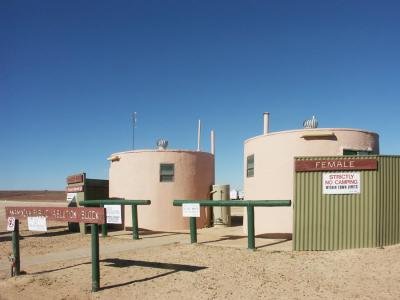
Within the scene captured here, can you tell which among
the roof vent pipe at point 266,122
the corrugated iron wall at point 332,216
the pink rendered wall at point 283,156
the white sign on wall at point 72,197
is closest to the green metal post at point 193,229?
the pink rendered wall at point 283,156

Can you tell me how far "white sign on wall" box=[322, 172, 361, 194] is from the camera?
1042 cm

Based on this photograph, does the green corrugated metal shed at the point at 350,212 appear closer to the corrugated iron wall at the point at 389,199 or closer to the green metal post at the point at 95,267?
the corrugated iron wall at the point at 389,199

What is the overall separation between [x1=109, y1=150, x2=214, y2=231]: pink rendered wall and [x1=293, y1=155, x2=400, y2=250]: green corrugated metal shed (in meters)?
7.10

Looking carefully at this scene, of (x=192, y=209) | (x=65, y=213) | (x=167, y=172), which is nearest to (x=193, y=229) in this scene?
(x=192, y=209)

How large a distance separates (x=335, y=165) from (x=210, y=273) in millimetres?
4075

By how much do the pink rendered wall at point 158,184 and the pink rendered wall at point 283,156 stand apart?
12.7 feet

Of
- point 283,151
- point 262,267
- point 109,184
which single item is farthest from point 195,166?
point 262,267

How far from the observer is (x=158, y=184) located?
662 inches

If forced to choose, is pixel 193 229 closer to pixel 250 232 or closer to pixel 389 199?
pixel 250 232

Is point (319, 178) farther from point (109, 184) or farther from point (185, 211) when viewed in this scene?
point (109, 184)

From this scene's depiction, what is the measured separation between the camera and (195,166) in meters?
17.5

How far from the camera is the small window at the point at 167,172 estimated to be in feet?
55.5

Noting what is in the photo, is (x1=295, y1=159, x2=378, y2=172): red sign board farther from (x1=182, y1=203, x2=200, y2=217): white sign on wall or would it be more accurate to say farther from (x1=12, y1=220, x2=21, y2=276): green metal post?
(x1=12, y1=220, x2=21, y2=276): green metal post

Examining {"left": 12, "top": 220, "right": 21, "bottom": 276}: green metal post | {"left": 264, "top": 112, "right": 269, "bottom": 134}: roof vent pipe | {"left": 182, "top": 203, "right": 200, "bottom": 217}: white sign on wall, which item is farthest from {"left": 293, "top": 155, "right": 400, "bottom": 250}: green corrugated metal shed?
{"left": 12, "top": 220, "right": 21, "bottom": 276}: green metal post
